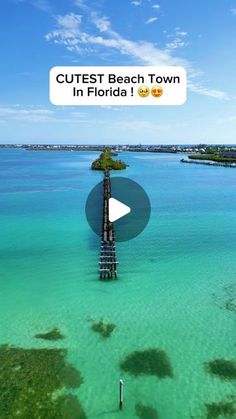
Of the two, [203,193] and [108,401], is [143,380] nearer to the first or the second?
[108,401]

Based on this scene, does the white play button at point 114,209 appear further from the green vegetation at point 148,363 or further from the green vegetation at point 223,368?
the green vegetation at point 223,368

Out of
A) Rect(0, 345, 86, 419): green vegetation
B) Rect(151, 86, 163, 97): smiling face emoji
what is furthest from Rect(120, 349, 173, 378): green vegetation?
Rect(151, 86, 163, 97): smiling face emoji

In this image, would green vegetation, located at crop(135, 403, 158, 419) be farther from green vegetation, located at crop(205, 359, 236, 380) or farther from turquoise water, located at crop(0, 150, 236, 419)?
green vegetation, located at crop(205, 359, 236, 380)

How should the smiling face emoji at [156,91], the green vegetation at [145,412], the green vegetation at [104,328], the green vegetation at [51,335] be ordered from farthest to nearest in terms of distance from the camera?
the green vegetation at [104,328], the green vegetation at [51,335], the green vegetation at [145,412], the smiling face emoji at [156,91]

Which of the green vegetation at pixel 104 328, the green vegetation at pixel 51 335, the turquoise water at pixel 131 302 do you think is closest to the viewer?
the turquoise water at pixel 131 302

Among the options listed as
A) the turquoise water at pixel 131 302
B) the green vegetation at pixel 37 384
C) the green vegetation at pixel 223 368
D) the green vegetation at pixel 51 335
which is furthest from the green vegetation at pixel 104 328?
the green vegetation at pixel 223 368

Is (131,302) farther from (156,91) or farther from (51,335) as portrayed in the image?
(156,91)

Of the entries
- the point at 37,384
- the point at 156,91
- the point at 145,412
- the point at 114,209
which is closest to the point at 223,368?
the point at 145,412
